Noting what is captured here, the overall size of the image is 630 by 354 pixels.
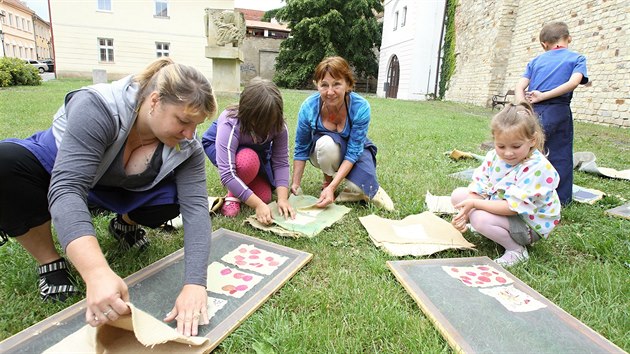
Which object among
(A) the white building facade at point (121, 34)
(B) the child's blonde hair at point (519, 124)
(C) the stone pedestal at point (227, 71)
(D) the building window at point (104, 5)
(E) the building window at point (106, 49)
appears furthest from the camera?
(E) the building window at point (106, 49)

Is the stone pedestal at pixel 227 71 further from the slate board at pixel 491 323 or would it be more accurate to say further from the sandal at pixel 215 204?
the slate board at pixel 491 323

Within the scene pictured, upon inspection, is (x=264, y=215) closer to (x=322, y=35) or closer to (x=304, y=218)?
(x=304, y=218)

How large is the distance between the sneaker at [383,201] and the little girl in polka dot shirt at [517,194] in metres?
0.67

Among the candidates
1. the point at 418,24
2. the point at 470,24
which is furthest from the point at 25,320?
the point at 418,24

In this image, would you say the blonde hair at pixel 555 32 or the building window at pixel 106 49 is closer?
the blonde hair at pixel 555 32

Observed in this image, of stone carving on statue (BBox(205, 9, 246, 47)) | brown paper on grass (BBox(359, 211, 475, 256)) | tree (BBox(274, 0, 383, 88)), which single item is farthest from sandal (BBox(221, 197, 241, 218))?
tree (BBox(274, 0, 383, 88))

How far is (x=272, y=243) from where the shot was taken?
201 centimetres

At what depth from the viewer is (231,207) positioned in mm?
2438

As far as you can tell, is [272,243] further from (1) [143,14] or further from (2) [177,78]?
(1) [143,14]

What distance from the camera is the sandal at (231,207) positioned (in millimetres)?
2424

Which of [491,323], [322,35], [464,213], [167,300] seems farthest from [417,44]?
[167,300]

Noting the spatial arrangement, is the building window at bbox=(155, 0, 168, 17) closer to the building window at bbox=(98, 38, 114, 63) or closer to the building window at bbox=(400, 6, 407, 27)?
the building window at bbox=(98, 38, 114, 63)

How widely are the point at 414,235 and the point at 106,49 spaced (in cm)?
2155

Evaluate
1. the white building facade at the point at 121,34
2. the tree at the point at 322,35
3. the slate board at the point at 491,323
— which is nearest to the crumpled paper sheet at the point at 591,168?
the slate board at the point at 491,323
